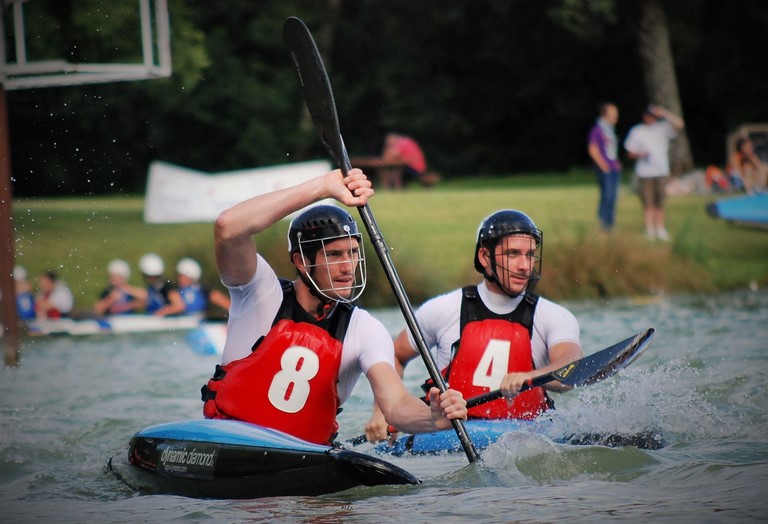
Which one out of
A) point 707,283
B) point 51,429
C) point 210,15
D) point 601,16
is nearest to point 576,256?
point 707,283

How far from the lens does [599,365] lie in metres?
5.68

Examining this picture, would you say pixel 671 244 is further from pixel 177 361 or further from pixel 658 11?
pixel 658 11

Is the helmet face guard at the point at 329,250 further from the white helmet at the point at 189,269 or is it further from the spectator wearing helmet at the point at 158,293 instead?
the spectator wearing helmet at the point at 158,293

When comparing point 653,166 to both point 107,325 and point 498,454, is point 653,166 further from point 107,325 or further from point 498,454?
point 498,454

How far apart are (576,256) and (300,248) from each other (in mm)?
8478

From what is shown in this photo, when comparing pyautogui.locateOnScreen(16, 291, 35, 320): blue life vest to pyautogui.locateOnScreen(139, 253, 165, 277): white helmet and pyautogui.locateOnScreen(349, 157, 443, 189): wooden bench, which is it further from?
pyautogui.locateOnScreen(349, 157, 443, 189): wooden bench

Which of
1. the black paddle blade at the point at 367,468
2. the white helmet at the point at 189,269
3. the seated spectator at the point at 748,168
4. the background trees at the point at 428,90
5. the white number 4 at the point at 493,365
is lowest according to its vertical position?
the black paddle blade at the point at 367,468

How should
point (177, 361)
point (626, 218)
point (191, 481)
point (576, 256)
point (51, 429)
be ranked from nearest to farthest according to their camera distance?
point (191, 481)
point (51, 429)
point (177, 361)
point (576, 256)
point (626, 218)

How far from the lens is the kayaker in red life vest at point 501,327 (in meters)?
6.42

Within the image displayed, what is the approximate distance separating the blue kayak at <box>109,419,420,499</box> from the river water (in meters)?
0.07

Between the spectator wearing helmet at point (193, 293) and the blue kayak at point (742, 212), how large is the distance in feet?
22.8

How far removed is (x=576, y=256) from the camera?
530 inches

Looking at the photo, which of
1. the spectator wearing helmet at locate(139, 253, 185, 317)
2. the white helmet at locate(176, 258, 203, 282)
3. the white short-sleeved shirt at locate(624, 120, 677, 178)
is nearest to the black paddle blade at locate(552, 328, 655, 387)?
the white helmet at locate(176, 258, 203, 282)

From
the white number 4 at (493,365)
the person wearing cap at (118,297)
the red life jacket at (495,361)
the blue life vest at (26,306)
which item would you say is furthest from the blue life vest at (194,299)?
the white number 4 at (493,365)
